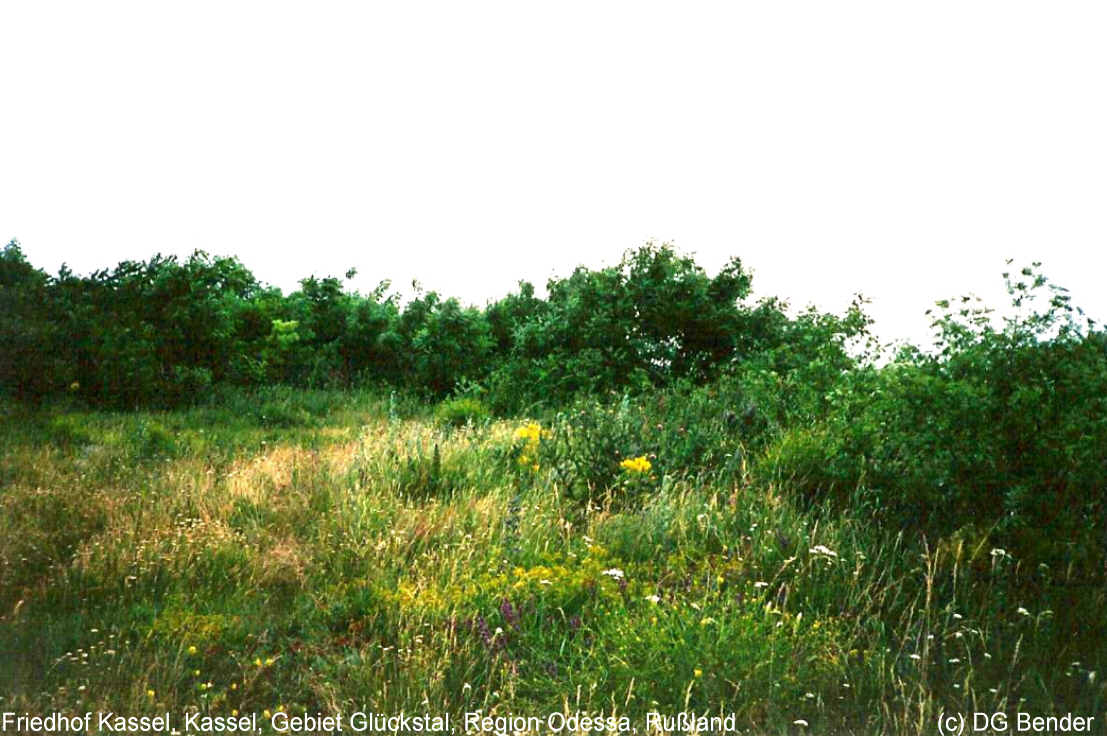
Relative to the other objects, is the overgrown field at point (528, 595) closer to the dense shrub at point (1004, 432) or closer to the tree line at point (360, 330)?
the dense shrub at point (1004, 432)

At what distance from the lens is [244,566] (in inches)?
Result: 241

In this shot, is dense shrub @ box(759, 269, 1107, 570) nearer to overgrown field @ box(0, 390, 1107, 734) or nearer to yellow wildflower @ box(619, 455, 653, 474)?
overgrown field @ box(0, 390, 1107, 734)

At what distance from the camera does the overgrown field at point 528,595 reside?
14.6 ft

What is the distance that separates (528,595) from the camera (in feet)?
17.2

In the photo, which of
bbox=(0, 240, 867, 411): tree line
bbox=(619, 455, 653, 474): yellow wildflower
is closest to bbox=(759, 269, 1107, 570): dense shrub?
bbox=(619, 455, 653, 474): yellow wildflower

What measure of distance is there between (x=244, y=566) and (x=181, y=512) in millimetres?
1413

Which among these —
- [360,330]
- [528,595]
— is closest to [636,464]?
[528,595]

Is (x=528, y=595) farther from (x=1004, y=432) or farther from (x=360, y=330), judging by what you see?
(x=360, y=330)

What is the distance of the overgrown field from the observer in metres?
4.46

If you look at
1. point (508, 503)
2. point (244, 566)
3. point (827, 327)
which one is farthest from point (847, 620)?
point (827, 327)

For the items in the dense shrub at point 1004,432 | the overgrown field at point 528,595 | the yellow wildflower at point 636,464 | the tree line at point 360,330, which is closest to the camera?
the overgrown field at point 528,595

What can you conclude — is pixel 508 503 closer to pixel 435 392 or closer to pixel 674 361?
pixel 674 361

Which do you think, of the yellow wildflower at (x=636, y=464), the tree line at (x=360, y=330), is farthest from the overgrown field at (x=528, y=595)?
the tree line at (x=360, y=330)

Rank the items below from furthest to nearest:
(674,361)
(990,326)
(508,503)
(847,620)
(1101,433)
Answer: (674,361) < (508,503) < (990,326) < (1101,433) < (847,620)
